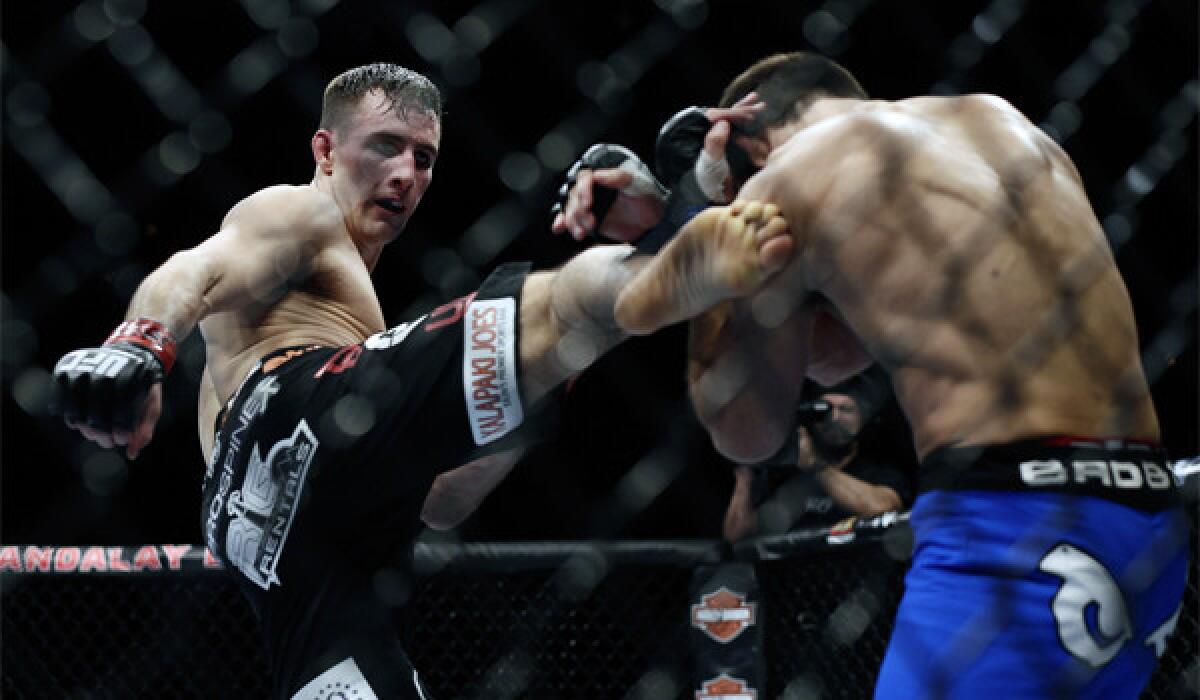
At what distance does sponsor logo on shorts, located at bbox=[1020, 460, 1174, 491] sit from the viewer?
1.13 metres

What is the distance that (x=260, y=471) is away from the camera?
147 centimetres

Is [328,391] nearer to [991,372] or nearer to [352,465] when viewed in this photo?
[352,465]

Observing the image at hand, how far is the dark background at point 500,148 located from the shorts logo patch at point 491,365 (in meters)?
1.53

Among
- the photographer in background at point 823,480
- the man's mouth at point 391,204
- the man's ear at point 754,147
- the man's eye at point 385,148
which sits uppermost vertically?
Result: the man's eye at point 385,148

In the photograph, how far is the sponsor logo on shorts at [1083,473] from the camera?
1135mm

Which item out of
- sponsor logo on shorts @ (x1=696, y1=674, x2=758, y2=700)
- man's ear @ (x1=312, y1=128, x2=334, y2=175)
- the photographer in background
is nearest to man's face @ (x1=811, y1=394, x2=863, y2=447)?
the photographer in background

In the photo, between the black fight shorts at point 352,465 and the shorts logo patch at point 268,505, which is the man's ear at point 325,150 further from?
the shorts logo patch at point 268,505

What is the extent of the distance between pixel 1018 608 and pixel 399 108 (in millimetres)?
1223

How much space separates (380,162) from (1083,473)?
1.17 meters

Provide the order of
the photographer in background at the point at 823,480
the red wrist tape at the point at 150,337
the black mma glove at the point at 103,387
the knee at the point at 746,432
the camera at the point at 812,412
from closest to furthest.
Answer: the black mma glove at the point at 103,387 → the red wrist tape at the point at 150,337 → the knee at the point at 746,432 → the camera at the point at 812,412 → the photographer in background at the point at 823,480

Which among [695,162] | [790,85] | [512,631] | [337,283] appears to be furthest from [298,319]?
[512,631]

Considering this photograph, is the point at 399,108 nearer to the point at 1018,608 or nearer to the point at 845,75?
the point at 845,75

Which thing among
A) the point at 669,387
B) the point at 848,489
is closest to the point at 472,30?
the point at 848,489

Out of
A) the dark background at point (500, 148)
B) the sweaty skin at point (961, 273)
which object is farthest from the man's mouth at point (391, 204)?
the dark background at point (500, 148)
